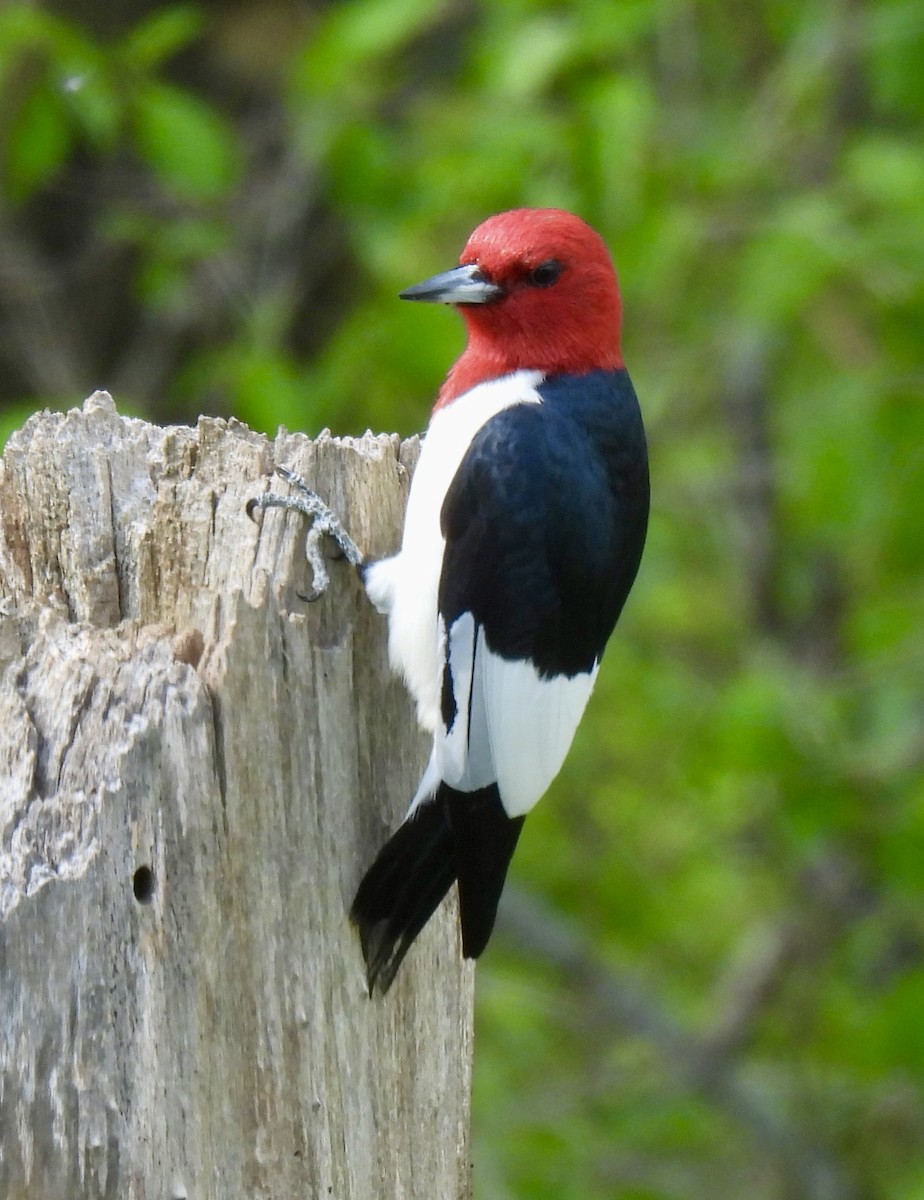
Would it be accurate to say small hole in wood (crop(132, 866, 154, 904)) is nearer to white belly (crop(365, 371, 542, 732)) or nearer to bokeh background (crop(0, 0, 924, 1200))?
white belly (crop(365, 371, 542, 732))

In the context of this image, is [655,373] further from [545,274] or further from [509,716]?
[509,716]

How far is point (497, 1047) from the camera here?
20.8 ft

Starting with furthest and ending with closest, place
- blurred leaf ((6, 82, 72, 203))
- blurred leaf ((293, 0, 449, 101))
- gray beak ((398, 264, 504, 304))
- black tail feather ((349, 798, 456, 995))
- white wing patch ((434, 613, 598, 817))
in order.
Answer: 1. blurred leaf ((293, 0, 449, 101))
2. blurred leaf ((6, 82, 72, 203))
3. gray beak ((398, 264, 504, 304))
4. white wing patch ((434, 613, 598, 817))
5. black tail feather ((349, 798, 456, 995))

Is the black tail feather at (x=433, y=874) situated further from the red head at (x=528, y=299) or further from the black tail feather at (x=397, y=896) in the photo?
the red head at (x=528, y=299)

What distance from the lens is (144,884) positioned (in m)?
1.93

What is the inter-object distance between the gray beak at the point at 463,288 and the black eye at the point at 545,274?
0.21ft

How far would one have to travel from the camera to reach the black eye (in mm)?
3088

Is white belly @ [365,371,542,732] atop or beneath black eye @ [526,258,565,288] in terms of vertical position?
beneath

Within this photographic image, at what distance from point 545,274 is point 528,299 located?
7cm

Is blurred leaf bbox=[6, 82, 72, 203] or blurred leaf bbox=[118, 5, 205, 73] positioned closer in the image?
blurred leaf bbox=[118, 5, 205, 73]

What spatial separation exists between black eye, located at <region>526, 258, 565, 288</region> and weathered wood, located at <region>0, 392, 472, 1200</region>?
2.80 ft

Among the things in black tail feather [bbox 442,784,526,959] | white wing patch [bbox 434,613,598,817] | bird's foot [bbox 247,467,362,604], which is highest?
bird's foot [bbox 247,467,362,604]

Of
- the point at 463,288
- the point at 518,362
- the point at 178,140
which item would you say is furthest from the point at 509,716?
the point at 178,140

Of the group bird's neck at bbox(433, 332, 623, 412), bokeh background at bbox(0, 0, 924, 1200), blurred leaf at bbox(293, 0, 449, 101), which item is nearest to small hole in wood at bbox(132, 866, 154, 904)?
bird's neck at bbox(433, 332, 623, 412)
